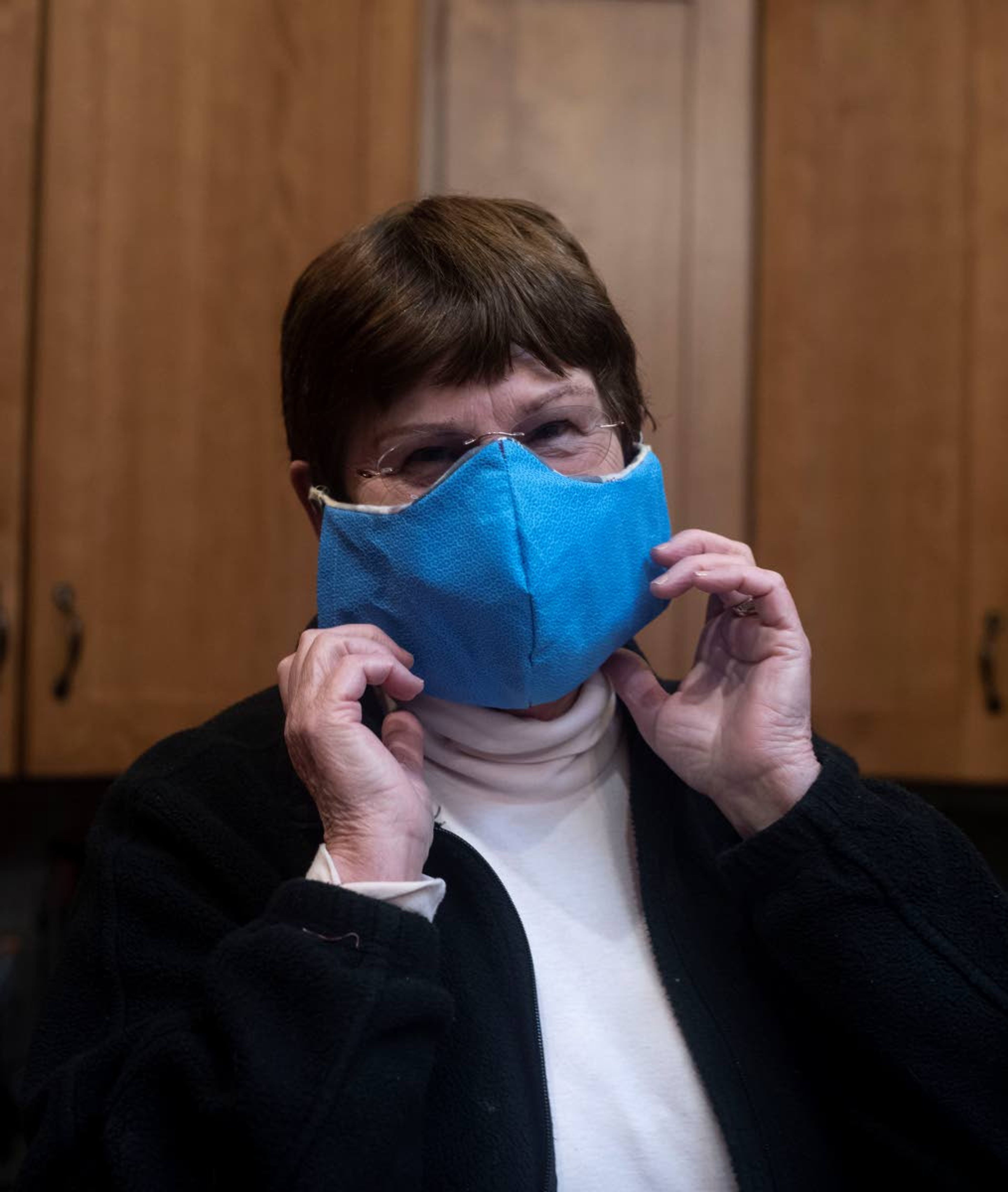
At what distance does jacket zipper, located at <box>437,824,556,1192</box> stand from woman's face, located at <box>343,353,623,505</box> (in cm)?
25

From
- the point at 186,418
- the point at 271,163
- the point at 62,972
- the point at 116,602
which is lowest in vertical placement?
the point at 62,972

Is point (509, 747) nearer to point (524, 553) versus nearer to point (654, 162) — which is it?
point (524, 553)

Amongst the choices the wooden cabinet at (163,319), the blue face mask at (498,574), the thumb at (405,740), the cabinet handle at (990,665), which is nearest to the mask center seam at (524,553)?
the blue face mask at (498,574)

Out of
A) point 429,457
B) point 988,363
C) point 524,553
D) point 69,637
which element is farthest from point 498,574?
point 988,363

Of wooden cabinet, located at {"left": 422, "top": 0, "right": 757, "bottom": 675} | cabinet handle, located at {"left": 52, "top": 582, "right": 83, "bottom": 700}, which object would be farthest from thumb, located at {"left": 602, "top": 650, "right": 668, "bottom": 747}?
cabinet handle, located at {"left": 52, "top": 582, "right": 83, "bottom": 700}

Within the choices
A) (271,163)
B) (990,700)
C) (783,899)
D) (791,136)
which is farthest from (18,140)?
(990,700)

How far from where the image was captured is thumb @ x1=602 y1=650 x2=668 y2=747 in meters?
0.97

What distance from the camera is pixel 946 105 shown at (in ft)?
5.85

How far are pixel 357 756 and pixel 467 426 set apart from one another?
238mm

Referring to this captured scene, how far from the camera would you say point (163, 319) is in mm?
1665

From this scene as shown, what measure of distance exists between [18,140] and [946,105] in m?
1.25

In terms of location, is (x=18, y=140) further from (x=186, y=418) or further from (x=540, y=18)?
(x=540, y=18)

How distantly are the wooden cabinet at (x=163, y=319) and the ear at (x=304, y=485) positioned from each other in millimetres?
659

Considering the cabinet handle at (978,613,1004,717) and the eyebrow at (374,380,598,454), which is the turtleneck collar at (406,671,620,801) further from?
the cabinet handle at (978,613,1004,717)
